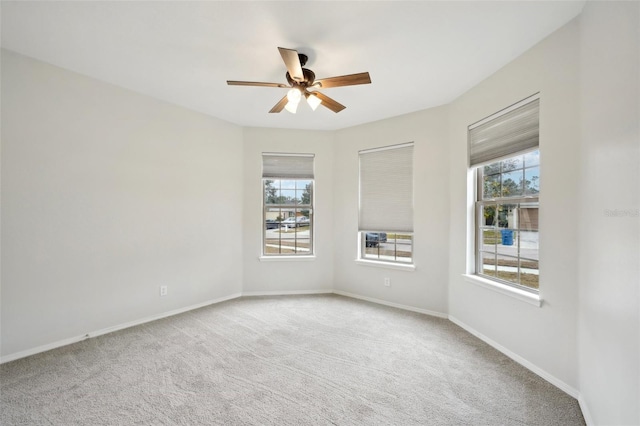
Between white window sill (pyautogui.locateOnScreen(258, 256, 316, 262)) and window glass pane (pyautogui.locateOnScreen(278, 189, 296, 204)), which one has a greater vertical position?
window glass pane (pyautogui.locateOnScreen(278, 189, 296, 204))

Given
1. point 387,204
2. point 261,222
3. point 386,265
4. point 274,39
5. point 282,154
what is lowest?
point 386,265

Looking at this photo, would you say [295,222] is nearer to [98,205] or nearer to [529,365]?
[98,205]

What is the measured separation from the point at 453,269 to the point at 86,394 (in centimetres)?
364

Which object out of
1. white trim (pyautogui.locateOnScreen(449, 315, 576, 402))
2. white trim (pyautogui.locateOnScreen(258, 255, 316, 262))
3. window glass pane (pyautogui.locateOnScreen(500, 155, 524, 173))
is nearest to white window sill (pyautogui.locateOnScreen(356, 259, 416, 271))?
white trim (pyautogui.locateOnScreen(258, 255, 316, 262))

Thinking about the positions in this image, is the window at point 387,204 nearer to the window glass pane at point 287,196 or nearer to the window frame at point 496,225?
the window frame at point 496,225

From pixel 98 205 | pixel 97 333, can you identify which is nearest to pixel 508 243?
pixel 98 205

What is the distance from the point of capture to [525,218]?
2596 millimetres

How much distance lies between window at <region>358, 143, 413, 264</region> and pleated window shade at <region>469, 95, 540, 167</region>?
940mm

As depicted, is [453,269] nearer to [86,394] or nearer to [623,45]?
[623,45]

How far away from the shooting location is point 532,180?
2.51 m

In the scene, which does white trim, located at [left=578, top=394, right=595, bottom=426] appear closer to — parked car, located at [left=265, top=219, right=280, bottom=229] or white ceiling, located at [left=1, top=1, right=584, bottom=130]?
white ceiling, located at [left=1, top=1, right=584, bottom=130]

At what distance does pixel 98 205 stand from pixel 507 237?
416 cm

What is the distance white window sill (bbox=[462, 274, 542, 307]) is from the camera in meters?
2.32

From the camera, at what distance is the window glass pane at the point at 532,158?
2.46 metres
